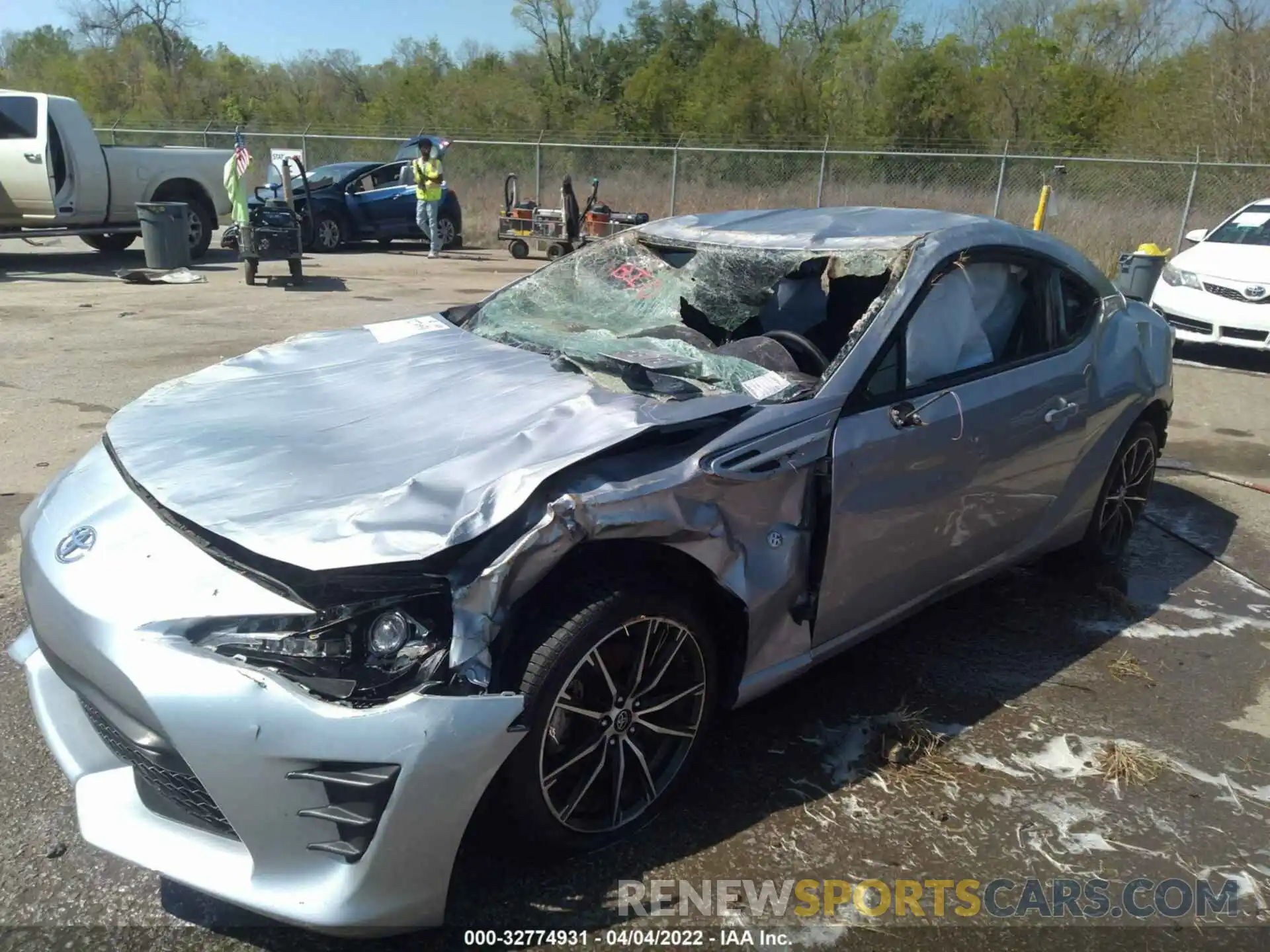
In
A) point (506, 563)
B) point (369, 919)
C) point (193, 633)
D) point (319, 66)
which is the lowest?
point (369, 919)

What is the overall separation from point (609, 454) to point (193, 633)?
1033 mm

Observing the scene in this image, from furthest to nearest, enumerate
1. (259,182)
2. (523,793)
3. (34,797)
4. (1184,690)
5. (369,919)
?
1. (259,182)
2. (1184,690)
3. (34,797)
4. (523,793)
5. (369,919)

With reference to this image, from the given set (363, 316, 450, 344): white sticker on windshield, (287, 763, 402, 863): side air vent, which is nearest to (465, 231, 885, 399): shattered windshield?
(363, 316, 450, 344): white sticker on windshield

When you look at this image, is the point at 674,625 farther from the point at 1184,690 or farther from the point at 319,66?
the point at 319,66

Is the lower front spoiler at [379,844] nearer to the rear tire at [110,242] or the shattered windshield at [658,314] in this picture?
the shattered windshield at [658,314]

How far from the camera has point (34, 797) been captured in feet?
8.82

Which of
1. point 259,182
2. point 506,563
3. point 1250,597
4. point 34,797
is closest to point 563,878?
point 506,563

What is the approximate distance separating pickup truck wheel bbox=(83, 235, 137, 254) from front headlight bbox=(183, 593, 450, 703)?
15234mm

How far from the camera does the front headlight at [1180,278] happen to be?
9.38m

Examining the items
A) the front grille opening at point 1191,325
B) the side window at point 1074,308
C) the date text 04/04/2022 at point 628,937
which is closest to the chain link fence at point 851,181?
the front grille opening at point 1191,325

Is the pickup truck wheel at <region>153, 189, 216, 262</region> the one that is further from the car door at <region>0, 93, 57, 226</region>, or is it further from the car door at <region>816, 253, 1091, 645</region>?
the car door at <region>816, 253, 1091, 645</region>

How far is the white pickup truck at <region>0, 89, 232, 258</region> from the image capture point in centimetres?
1234

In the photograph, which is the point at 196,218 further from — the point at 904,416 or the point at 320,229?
the point at 904,416

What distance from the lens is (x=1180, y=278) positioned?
31.3 ft
